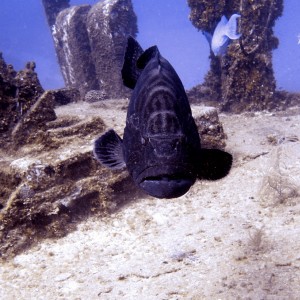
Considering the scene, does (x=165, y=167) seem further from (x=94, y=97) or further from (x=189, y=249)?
(x=94, y=97)

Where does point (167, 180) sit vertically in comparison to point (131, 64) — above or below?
below

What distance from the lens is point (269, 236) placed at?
15.0 feet

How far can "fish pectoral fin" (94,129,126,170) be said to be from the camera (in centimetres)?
298

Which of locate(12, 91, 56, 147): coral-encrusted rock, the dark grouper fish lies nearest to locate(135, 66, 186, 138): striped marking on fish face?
the dark grouper fish

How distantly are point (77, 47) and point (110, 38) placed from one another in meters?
2.26

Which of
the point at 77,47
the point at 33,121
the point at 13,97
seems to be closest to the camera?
the point at 33,121

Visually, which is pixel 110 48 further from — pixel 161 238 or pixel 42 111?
pixel 161 238

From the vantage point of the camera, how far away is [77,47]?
1535cm

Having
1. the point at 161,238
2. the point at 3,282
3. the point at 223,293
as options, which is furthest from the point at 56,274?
the point at 223,293

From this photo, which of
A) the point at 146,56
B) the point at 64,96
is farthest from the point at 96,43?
the point at 146,56

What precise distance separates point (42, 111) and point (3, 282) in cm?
330

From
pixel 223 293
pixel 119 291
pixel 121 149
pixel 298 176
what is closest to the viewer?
pixel 121 149

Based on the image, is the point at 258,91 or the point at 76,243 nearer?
the point at 76,243

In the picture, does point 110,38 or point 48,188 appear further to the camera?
point 110,38
